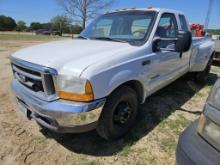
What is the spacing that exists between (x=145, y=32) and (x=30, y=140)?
2.30 m

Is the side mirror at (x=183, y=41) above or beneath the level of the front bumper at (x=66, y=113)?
above

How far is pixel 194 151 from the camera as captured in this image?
171cm

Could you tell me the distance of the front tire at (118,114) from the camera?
2.76 m

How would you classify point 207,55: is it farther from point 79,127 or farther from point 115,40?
point 79,127

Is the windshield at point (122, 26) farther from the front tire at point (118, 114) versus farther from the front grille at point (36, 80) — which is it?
the front grille at point (36, 80)

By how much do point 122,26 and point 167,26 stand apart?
81cm

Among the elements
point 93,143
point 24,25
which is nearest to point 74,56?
point 93,143

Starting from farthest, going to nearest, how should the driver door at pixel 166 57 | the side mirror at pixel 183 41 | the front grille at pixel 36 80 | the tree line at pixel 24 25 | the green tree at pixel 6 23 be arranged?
the green tree at pixel 6 23 → the tree line at pixel 24 25 → the driver door at pixel 166 57 → the side mirror at pixel 183 41 → the front grille at pixel 36 80

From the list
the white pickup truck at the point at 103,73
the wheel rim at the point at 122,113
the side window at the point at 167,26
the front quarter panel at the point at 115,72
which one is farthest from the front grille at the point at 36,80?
the side window at the point at 167,26

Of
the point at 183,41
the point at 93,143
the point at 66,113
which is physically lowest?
the point at 93,143

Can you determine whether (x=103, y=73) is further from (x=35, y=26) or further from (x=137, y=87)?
(x=35, y=26)

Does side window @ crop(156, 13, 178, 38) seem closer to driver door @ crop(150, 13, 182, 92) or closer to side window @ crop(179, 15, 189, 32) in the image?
driver door @ crop(150, 13, 182, 92)

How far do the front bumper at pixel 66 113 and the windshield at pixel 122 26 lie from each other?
4.60 feet

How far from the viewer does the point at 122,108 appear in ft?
10.0
